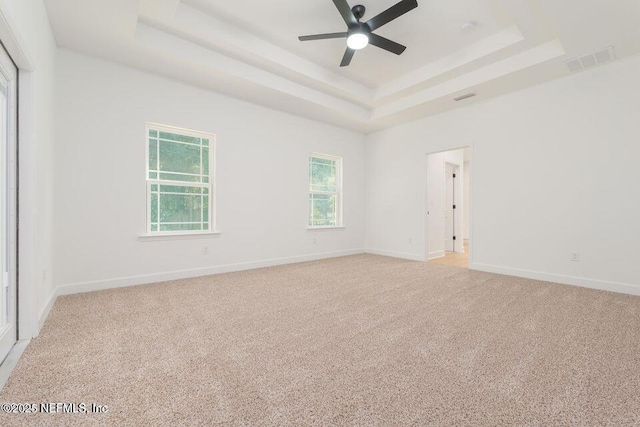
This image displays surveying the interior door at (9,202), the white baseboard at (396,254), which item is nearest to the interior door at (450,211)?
the white baseboard at (396,254)

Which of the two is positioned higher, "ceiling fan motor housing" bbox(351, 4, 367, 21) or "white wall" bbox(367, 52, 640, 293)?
"ceiling fan motor housing" bbox(351, 4, 367, 21)

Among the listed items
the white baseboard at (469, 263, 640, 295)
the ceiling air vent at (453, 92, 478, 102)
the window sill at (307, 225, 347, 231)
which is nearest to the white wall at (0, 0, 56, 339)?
the window sill at (307, 225, 347, 231)

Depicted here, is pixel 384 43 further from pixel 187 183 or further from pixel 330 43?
pixel 187 183

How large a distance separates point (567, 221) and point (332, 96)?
3819mm

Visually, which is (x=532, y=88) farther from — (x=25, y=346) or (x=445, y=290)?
(x=25, y=346)

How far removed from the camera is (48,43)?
8.55 feet

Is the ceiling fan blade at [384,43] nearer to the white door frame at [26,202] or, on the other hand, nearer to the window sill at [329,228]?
the white door frame at [26,202]

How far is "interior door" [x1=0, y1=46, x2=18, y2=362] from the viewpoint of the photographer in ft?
6.16

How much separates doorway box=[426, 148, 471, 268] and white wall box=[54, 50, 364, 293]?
2.39m

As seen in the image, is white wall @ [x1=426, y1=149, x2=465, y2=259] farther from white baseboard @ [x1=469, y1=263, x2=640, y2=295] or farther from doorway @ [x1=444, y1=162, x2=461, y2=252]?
white baseboard @ [x1=469, y1=263, x2=640, y2=295]

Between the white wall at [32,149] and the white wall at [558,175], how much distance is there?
5149 millimetres

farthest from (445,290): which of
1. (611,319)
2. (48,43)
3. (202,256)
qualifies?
(48,43)

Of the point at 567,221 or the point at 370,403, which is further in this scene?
the point at 567,221

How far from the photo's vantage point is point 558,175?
3.78 metres
